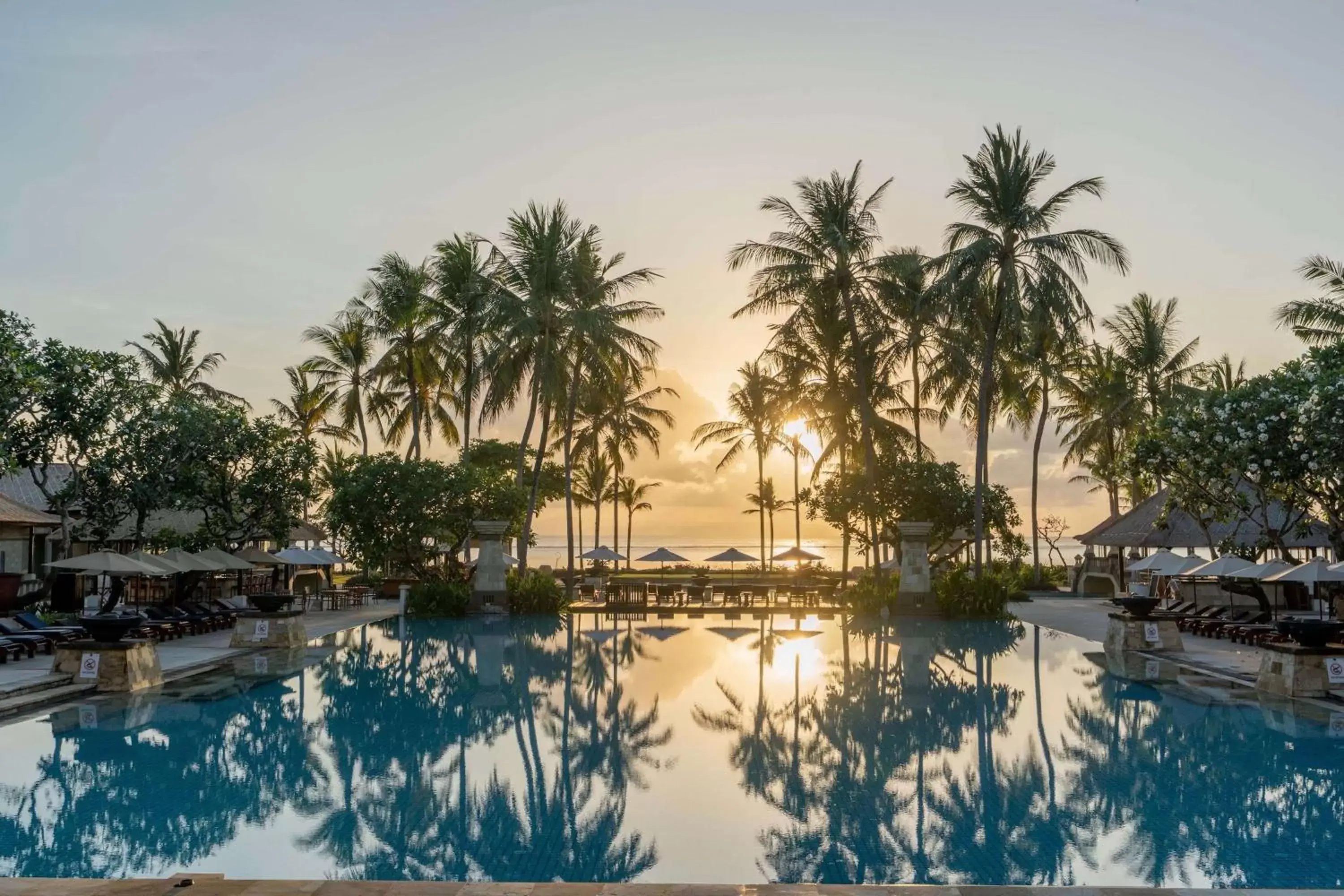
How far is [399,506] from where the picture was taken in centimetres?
2953

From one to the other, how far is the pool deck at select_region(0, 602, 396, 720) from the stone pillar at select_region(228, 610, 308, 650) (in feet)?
0.66

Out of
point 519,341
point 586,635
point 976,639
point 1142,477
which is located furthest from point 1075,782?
point 519,341

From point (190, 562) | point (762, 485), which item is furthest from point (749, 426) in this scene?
point (190, 562)

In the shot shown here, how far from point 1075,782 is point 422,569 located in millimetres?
24074

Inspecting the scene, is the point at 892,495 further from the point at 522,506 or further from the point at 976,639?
the point at 522,506

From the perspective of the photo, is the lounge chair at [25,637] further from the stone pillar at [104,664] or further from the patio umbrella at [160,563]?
the patio umbrella at [160,563]

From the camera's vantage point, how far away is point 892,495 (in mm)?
31203

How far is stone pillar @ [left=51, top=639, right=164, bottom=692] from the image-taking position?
50.1 ft

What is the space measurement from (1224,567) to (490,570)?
737 inches

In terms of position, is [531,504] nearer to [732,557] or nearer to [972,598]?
[732,557]

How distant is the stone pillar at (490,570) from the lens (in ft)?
96.4

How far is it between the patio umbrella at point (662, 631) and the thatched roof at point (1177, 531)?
607 inches

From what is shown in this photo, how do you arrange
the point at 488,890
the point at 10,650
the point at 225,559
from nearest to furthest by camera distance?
the point at 488,890 < the point at 10,650 < the point at 225,559

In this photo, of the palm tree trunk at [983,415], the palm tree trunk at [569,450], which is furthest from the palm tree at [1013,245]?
the palm tree trunk at [569,450]
